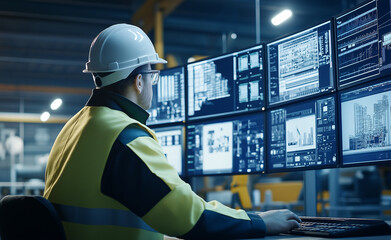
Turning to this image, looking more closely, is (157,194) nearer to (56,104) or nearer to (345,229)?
(345,229)

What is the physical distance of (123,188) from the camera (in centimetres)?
130

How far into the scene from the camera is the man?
1.28 m

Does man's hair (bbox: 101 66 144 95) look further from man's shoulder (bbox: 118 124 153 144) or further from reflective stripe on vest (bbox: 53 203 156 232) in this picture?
reflective stripe on vest (bbox: 53 203 156 232)

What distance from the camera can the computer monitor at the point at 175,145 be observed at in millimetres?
2619

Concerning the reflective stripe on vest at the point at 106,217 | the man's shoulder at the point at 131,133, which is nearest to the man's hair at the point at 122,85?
the man's shoulder at the point at 131,133

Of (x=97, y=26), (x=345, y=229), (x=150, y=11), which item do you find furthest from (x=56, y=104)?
(x=345, y=229)

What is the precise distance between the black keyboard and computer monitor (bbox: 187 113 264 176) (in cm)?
68

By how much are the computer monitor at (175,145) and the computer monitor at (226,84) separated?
12 cm

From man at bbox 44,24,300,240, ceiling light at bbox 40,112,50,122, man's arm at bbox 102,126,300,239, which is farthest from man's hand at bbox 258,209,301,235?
ceiling light at bbox 40,112,50,122

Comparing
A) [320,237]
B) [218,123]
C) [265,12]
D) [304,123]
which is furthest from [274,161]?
[265,12]

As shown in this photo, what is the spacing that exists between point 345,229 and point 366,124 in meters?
0.47

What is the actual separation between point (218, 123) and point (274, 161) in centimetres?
39

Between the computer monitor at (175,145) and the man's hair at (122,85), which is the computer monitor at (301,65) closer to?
the computer monitor at (175,145)

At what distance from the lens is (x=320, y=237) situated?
1.42 m
